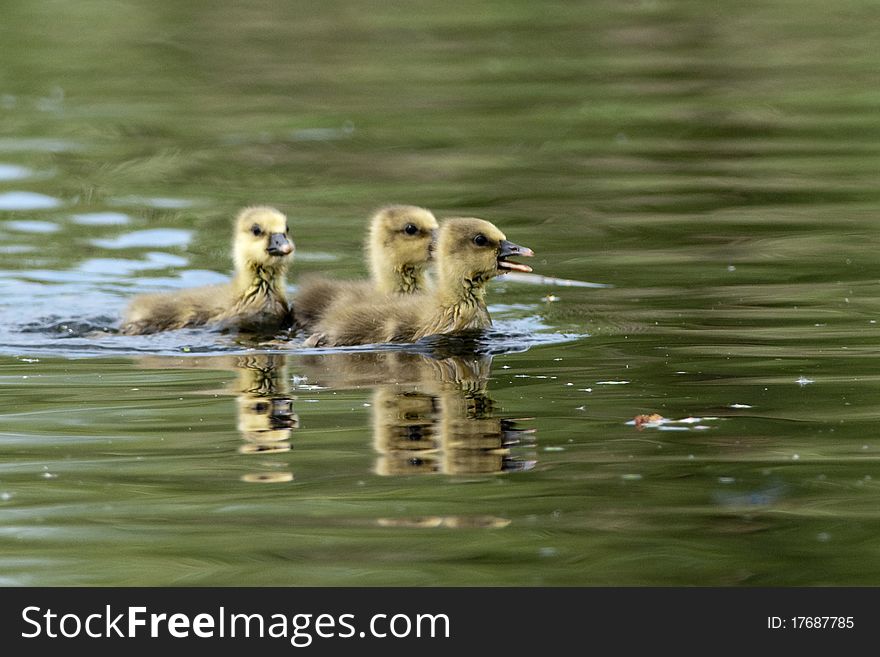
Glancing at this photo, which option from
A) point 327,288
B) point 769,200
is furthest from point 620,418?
point 769,200

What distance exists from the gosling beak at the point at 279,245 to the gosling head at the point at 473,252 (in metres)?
0.91

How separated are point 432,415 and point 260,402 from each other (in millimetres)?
848

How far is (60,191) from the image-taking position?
14.1 metres

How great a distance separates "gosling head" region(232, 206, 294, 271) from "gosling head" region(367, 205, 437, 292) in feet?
1.78

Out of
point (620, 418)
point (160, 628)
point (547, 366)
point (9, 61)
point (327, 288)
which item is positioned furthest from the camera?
point (9, 61)

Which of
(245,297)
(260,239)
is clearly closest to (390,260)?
Result: (260,239)

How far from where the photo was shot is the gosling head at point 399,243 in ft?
32.9

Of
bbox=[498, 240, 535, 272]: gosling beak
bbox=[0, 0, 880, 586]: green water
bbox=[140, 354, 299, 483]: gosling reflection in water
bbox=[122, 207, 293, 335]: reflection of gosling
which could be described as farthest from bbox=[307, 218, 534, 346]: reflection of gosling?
bbox=[122, 207, 293, 335]: reflection of gosling

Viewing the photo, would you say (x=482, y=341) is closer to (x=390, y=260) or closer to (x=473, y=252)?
(x=473, y=252)

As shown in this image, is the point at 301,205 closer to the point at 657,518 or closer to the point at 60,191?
the point at 60,191

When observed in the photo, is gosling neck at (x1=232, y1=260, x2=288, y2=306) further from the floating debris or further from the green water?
the floating debris

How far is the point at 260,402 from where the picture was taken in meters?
7.57

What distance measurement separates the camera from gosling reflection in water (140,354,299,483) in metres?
6.63

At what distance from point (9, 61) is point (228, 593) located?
16801 mm
